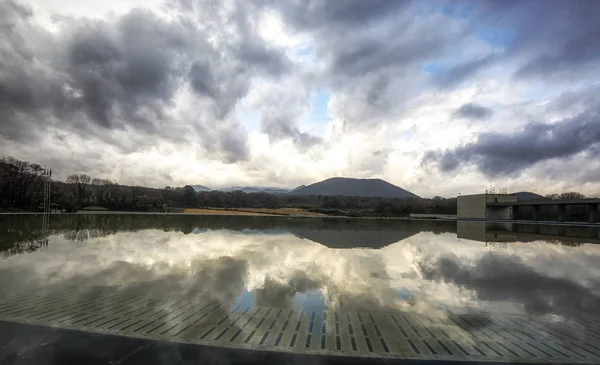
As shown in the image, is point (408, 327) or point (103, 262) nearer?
point (408, 327)

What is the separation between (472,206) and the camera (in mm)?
85438

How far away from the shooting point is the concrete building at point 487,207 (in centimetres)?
8137

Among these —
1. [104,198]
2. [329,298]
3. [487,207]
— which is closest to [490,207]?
[487,207]

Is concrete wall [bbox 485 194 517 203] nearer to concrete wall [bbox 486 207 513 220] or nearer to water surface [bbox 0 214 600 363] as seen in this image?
concrete wall [bbox 486 207 513 220]

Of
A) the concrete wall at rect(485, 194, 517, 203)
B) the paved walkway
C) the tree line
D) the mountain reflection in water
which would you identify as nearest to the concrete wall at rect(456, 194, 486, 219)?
the concrete wall at rect(485, 194, 517, 203)

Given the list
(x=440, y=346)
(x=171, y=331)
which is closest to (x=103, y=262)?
(x=171, y=331)

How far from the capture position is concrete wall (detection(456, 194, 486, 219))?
8229 cm

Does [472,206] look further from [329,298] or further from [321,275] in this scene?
[329,298]

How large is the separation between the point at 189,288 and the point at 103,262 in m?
6.35

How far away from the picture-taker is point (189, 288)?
10672 millimetres

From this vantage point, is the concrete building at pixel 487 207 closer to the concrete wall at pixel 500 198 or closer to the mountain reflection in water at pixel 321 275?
the concrete wall at pixel 500 198

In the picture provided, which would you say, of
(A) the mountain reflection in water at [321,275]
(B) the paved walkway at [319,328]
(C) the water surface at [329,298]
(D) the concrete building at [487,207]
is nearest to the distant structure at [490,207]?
(D) the concrete building at [487,207]

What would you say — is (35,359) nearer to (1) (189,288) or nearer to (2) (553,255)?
(1) (189,288)

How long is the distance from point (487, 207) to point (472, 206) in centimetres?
394
